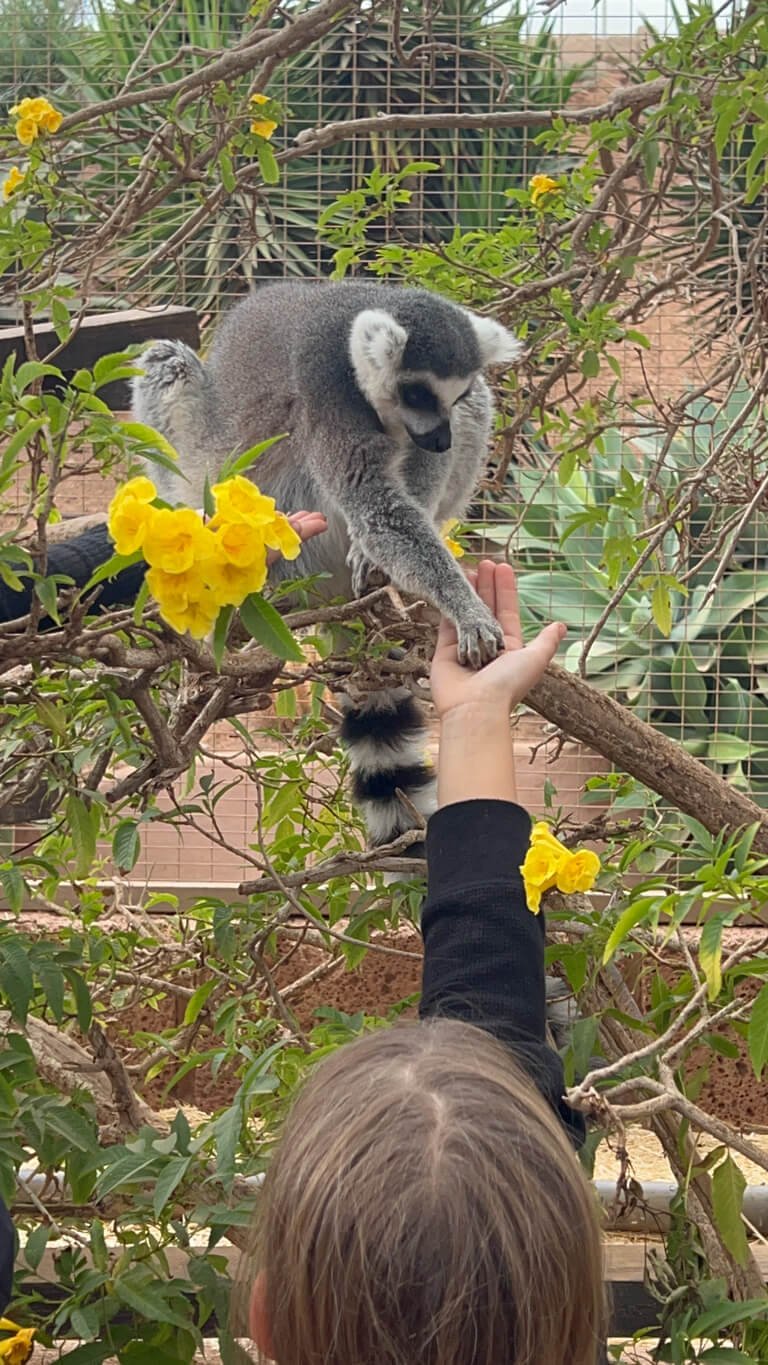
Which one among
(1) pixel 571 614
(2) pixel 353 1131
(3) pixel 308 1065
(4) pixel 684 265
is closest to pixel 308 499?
(4) pixel 684 265

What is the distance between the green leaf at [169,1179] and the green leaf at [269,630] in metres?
0.50

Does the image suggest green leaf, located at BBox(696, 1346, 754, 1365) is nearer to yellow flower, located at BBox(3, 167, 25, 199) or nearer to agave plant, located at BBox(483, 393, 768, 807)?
yellow flower, located at BBox(3, 167, 25, 199)

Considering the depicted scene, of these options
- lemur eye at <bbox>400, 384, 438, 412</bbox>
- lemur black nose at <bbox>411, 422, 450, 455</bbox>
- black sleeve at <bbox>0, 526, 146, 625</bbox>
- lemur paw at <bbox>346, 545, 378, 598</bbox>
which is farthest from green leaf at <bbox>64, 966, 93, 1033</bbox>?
lemur eye at <bbox>400, 384, 438, 412</bbox>

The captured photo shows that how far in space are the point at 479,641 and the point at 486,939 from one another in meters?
0.79

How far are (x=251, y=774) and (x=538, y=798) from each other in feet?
10.5

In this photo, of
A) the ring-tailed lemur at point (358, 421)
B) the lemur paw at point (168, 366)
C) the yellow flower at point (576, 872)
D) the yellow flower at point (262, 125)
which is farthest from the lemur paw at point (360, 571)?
the yellow flower at point (576, 872)

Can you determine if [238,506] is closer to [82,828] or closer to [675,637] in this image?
[82,828]

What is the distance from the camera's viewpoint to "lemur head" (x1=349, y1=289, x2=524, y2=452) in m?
2.75

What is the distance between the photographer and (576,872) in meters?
1.28

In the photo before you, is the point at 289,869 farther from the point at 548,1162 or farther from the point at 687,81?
the point at 687,81

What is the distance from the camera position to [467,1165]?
0.85 meters

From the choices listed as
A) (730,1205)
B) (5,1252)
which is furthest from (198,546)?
(730,1205)

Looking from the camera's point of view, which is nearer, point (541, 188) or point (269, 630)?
point (269, 630)

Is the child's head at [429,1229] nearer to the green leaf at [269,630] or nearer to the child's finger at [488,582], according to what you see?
the green leaf at [269,630]
